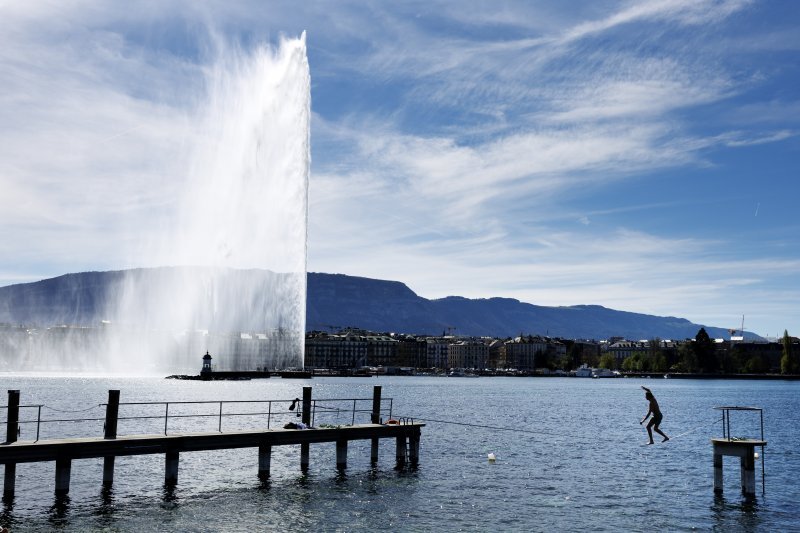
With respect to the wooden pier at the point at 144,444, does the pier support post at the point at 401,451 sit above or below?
below

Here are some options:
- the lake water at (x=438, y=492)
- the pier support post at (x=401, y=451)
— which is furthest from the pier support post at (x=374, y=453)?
the pier support post at (x=401, y=451)

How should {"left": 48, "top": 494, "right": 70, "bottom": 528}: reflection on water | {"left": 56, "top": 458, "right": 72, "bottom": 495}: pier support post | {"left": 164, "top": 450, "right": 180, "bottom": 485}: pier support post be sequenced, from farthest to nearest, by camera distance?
{"left": 164, "top": 450, "right": 180, "bottom": 485}: pier support post, {"left": 56, "top": 458, "right": 72, "bottom": 495}: pier support post, {"left": 48, "top": 494, "right": 70, "bottom": 528}: reflection on water

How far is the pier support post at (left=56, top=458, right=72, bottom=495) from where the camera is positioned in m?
32.6

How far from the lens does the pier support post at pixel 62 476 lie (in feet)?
107

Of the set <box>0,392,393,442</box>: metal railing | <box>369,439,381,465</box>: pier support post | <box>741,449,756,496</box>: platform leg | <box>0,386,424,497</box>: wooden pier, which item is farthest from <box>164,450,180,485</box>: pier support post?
<box>741,449,756,496</box>: platform leg

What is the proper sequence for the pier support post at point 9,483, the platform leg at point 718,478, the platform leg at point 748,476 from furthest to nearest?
the platform leg at point 718,478 < the platform leg at point 748,476 < the pier support post at point 9,483

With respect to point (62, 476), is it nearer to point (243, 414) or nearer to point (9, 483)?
point (9, 483)

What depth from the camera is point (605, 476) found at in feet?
143

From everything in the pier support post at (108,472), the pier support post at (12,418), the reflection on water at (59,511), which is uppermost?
the pier support post at (12,418)

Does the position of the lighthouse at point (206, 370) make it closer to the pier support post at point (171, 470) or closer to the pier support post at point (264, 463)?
the pier support post at point (264, 463)

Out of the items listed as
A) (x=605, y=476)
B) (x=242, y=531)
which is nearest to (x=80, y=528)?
(x=242, y=531)

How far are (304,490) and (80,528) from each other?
36.3ft

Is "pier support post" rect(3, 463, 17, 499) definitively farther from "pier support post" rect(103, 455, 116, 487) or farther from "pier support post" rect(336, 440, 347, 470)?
"pier support post" rect(336, 440, 347, 470)

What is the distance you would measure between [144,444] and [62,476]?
348 centimetres
